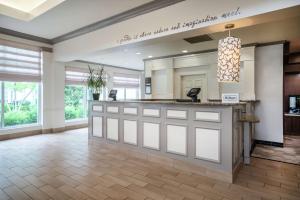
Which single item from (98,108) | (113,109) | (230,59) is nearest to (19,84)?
(98,108)

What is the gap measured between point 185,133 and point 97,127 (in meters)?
2.45

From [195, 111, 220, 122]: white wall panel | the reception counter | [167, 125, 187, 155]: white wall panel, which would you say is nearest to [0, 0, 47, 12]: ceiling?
the reception counter

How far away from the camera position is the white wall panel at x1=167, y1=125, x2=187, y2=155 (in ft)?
10.0

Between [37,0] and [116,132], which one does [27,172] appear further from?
[37,0]

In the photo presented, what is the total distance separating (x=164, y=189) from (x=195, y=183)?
1.59 ft

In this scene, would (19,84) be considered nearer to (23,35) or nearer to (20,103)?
(20,103)

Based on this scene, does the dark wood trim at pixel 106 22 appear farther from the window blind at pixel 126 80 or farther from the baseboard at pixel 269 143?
the baseboard at pixel 269 143

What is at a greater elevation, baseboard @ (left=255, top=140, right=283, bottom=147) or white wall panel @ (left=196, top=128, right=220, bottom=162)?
white wall panel @ (left=196, top=128, right=220, bottom=162)

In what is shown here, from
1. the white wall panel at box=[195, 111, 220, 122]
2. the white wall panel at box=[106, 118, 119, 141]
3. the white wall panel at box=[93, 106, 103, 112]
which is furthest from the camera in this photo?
the white wall panel at box=[93, 106, 103, 112]

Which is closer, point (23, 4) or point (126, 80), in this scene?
point (23, 4)

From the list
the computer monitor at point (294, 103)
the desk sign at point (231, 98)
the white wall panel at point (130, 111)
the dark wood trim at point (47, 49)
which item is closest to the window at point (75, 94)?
the dark wood trim at point (47, 49)

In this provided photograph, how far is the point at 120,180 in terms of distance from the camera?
2.66m

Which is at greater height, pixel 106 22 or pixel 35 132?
pixel 106 22

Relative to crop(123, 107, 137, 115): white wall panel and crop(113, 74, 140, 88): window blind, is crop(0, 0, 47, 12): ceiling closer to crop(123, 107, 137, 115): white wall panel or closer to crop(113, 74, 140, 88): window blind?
crop(123, 107, 137, 115): white wall panel
